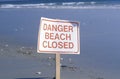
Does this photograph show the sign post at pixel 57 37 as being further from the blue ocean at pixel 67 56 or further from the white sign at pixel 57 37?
the blue ocean at pixel 67 56

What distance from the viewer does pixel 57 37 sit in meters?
6.48

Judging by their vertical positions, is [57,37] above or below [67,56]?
above

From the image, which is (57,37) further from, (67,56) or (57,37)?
(67,56)

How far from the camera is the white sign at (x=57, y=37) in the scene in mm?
6398

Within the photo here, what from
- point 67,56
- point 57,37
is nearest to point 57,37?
point 57,37

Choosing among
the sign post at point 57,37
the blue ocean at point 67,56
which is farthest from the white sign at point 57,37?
the blue ocean at point 67,56

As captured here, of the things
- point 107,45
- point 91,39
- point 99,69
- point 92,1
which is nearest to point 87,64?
point 99,69

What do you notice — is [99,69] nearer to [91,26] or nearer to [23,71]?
[23,71]

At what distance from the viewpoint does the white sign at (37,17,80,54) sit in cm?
640

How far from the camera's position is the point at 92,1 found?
33.8 m

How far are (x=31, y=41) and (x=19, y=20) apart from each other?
16.6 ft

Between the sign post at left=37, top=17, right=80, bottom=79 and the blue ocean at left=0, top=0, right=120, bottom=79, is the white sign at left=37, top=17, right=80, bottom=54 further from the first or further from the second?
the blue ocean at left=0, top=0, right=120, bottom=79

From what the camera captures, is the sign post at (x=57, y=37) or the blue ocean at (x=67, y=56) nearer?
the sign post at (x=57, y=37)

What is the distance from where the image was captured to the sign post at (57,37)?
6398 mm
